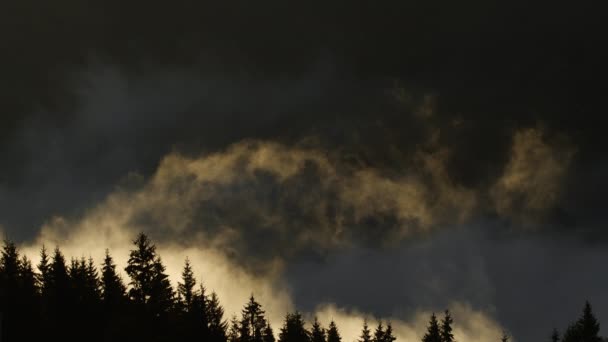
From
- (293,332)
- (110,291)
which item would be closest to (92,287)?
(110,291)

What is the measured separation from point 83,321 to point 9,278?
8.40 m

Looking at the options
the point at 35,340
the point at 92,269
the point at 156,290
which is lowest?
the point at 35,340

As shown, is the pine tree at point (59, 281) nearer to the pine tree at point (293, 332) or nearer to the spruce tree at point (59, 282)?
the spruce tree at point (59, 282)

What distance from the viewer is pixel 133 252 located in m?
50.2

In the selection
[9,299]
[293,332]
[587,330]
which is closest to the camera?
[9,299]

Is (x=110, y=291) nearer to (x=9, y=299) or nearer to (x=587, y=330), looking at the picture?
(x=9, y=299)

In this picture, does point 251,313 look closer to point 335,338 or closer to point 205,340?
point 335,338

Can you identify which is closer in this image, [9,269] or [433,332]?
[9,269]

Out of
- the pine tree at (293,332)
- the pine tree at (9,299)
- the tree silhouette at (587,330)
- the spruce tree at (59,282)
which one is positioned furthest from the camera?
the pine tree at (293,332)

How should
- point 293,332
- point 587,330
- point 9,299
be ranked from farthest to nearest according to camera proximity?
point 293,332 < point 587,330 < point 9,299

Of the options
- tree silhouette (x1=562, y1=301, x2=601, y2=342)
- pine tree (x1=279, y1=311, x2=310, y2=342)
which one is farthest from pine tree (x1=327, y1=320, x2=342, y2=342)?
tree silhouette (x1=562, y1=301, x2=601, y2=342)

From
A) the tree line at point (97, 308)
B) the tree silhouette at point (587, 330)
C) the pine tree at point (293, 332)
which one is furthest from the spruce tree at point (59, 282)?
the tree silhouette at point (587, 330)

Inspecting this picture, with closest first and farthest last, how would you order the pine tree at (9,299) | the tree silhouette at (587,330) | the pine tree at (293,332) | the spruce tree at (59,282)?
the pine tree at (9,299), the spruce tree at (59,282), the tree silhouette at (587,330), the pine tree at (293,332)

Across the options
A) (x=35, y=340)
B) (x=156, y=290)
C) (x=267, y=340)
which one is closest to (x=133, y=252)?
(x=156, y=290)
